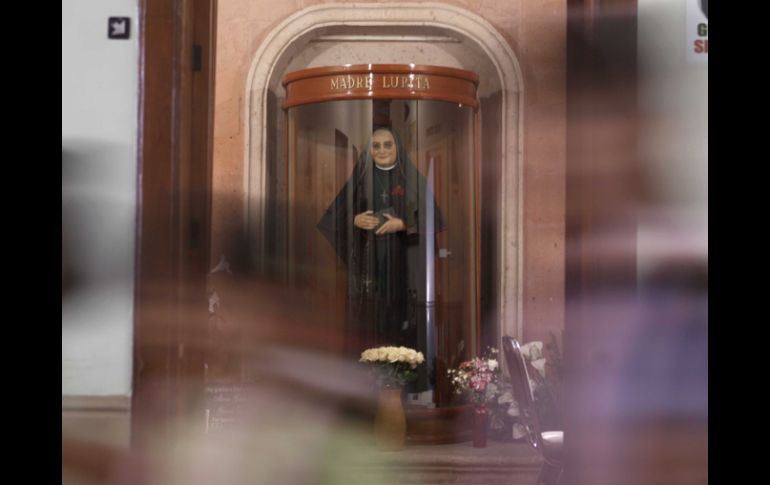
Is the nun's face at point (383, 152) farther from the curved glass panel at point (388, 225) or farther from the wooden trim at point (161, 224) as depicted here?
the wooden trim at point (161, 224)

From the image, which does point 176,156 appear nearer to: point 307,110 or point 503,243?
point 307,110

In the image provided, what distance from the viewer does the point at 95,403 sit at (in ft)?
5.54

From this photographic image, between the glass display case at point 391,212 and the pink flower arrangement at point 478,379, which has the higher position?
the glass display case at point 391,212

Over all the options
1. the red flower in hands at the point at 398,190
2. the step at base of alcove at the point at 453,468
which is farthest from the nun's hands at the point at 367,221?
the step at base of alcove at the point at 453,468

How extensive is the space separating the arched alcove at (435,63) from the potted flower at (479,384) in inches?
17.2

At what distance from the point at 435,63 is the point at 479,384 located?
143 centimetres

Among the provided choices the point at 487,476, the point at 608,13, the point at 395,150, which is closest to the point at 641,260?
the point at 608,13

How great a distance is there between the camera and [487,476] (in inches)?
Result: 127

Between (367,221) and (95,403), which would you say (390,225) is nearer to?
(367,221)

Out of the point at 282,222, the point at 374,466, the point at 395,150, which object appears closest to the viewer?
the point at 374,466

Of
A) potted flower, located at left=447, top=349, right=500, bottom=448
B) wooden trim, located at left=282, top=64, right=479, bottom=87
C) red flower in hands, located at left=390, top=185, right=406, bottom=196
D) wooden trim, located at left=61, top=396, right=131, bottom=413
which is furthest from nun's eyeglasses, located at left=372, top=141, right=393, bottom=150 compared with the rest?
wooden trim, located at left=61, top=396, right=131, bottom=413

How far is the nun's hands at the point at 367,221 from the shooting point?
3.59 m

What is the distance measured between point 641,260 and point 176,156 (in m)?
0.81

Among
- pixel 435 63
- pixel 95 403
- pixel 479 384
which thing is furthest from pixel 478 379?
pixel 95 403
